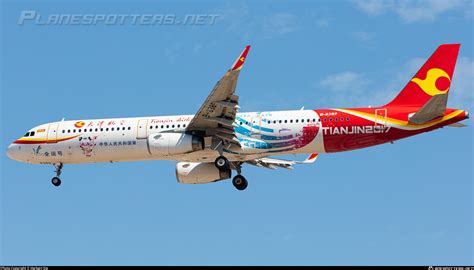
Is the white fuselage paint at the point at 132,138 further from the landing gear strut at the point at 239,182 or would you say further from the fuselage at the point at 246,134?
the landing gear strut at the point at 239,182

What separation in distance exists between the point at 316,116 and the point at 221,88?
5436 mm

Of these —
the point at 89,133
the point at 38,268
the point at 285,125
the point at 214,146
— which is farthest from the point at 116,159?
the point at 38,268

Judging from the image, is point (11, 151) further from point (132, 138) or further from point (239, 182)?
point (239, 182)

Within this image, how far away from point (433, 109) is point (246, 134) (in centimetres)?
921

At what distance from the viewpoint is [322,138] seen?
4509 centimetres

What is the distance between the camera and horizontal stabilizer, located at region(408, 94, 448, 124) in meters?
43.3

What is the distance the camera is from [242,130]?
46375mm

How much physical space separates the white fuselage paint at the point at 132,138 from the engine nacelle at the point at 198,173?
3.79 feet

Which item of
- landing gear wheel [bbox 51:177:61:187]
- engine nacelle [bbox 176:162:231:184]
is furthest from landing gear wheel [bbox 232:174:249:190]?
landing gear wheel [bbox 51:177:61:187]

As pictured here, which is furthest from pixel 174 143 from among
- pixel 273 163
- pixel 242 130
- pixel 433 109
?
pixel 433 109

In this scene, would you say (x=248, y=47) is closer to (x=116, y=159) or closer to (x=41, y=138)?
(x=116, y=159)

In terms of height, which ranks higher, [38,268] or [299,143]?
[299,143]

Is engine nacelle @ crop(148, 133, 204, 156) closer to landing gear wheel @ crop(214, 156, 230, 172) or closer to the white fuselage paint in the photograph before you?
the white fuselage paint

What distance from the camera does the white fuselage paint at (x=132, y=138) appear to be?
150 ft
